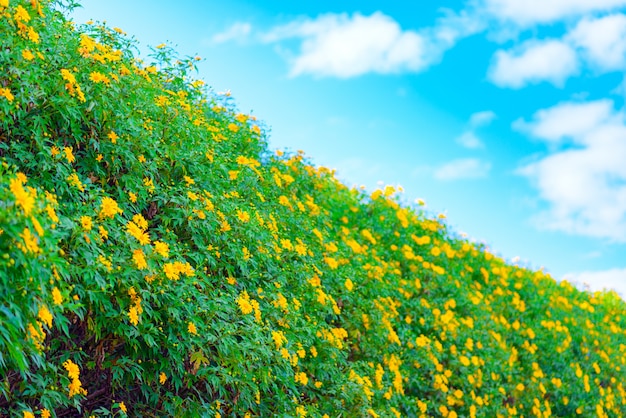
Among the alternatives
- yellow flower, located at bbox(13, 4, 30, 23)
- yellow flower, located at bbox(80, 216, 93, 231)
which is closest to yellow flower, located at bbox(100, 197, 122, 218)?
yellow flower, located at bbox(80, 216, 93, 231)

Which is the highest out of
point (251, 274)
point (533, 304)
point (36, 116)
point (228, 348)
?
point (533, 304)

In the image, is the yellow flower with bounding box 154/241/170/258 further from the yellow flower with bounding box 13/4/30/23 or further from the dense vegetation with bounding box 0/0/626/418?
the yellow flower with bounding box 13/4/30/23

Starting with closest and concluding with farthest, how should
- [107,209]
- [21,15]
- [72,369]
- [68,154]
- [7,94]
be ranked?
[72,369]
[7,94]
[107,209]
[68,154]
[21,15]

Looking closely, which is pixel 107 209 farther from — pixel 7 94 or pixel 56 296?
pixel 56 296

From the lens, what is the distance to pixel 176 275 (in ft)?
11.9

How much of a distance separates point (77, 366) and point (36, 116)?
4.19 ft

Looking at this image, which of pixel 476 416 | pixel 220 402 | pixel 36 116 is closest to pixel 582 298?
pixel 476 416

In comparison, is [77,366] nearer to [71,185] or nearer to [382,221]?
[71,185]

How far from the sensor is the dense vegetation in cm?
319

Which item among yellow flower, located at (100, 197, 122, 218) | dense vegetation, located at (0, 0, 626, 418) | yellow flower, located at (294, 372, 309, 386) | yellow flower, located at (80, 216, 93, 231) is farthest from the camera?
yellow flower, located at (294, 372, 309, 386)

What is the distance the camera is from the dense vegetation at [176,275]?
126 inches

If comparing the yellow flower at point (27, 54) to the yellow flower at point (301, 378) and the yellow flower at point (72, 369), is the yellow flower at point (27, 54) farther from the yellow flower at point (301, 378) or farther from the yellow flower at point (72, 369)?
the yellow flower at point (301, 378)

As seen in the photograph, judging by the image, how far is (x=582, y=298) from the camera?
11.5 meters

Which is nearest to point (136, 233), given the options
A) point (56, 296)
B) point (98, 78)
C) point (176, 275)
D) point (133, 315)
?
point (176, 275)
